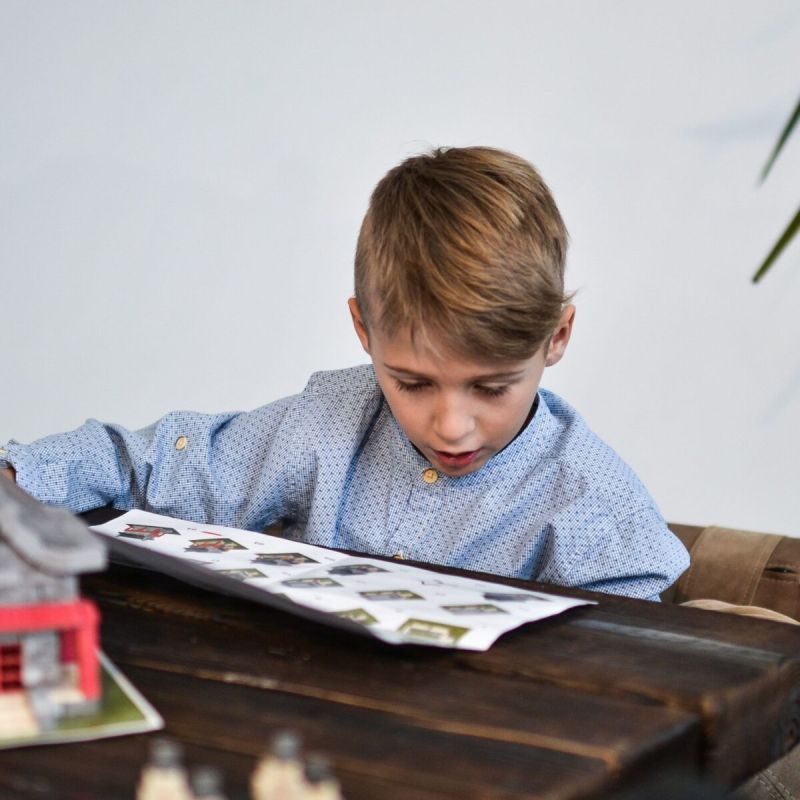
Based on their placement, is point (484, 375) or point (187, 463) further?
point (187, 463)

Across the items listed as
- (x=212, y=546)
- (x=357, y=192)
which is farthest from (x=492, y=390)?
(x=357, y=192)

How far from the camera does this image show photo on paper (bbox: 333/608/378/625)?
771 millimetres

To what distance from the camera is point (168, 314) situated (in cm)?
263

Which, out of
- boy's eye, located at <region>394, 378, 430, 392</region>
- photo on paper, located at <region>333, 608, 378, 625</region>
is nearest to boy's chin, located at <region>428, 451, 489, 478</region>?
boy's eye, located at <region>394, 378, 430, 392</region>

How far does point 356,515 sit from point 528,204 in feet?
1.35

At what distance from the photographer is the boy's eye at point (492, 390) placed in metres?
1.23

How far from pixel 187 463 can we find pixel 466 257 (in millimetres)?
452

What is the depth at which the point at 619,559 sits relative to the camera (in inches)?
50.7

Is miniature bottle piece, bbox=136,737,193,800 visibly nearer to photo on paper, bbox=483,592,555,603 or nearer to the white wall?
photo on paper, bbox=483,592,555,603

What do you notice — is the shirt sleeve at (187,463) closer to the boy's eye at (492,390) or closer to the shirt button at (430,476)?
the shirt button at (430,476)

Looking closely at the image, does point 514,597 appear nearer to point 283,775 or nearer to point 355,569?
point 355,569

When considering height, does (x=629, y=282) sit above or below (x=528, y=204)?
below

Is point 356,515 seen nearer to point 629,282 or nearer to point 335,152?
point 629,282

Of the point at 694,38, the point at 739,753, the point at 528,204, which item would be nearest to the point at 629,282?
the point at 694,38
